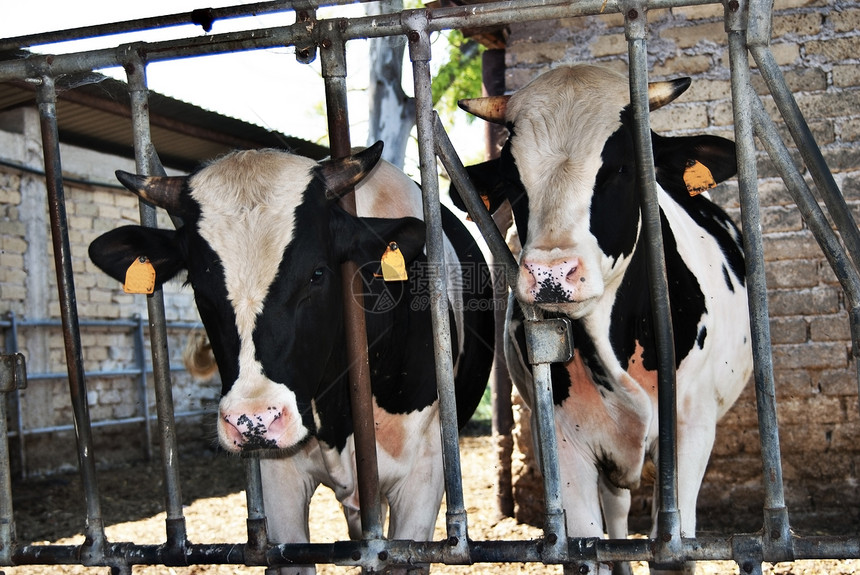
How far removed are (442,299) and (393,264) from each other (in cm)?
42

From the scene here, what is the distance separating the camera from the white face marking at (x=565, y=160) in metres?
2.54

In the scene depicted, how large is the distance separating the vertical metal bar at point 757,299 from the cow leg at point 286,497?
5.53 ft

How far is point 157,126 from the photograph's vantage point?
877cm

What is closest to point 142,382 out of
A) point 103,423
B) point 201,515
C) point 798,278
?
point 103,423

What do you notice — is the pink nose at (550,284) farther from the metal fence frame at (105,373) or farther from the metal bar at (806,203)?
the metal fence frame at (105,373)

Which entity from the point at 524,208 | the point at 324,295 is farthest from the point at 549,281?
the point at 324,295

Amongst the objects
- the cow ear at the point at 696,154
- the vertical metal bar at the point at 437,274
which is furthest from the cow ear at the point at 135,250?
the cow ear at the point at 696,154

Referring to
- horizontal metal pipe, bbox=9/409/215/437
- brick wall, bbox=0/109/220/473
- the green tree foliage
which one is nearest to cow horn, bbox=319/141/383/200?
horizontal metal pipe, bbox=9/409/215/437

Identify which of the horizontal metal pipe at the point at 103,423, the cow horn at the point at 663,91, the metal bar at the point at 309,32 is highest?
the metal bar at the point at 309,32

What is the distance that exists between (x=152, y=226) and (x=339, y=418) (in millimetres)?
930

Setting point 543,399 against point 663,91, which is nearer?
point 543,399

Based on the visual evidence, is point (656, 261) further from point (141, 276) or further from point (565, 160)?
point (141, 276)

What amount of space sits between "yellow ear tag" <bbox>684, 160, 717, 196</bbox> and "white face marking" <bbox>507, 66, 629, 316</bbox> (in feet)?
0.99

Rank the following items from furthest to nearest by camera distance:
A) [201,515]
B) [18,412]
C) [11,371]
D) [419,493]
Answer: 1. [18,412]
2. [201,515]
3. [419,493]
4. [11,371]
